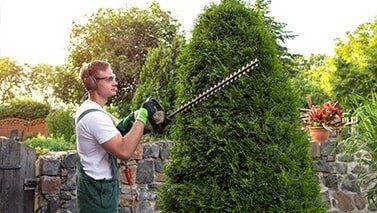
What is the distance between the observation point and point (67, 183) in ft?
22.7

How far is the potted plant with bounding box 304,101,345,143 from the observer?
859cm

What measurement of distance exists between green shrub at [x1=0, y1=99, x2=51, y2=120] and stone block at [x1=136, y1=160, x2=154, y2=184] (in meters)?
15.3

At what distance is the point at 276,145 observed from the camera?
359 cm

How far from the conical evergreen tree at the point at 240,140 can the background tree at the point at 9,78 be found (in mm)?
31498

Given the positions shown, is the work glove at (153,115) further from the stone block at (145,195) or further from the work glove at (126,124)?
the stone block at (145,195)

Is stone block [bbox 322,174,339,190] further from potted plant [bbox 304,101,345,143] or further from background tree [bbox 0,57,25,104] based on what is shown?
background tree [bbox 0,57,25,104]

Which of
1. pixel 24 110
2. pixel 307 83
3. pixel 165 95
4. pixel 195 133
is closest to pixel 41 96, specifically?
pixel 24 110

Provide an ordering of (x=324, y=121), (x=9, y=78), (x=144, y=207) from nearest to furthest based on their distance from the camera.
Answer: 1. (x=144, y=207)
2. (x=324, y=121)
3. (x=9, y=78)

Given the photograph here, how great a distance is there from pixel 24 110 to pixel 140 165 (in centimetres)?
1566

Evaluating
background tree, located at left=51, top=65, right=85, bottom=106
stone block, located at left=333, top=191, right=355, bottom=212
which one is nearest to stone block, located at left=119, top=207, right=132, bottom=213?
stone block, located at left=333, top=191, right=355, bottom=212

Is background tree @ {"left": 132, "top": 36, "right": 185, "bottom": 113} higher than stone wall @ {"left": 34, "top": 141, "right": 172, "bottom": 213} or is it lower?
higher

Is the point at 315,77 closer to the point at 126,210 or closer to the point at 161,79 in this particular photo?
the point at 161,79

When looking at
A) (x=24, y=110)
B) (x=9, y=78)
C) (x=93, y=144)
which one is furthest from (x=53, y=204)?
(x=9, y=78)

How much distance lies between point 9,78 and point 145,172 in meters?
28.6
